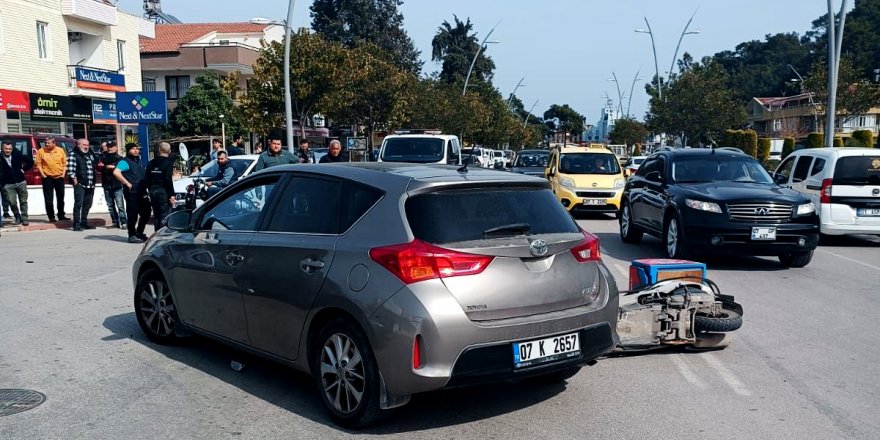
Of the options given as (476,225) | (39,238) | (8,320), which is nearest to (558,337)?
(476,225)

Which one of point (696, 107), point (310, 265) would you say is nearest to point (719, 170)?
point (310, 265)

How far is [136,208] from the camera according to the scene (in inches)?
551

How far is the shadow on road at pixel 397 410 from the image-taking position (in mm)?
4961

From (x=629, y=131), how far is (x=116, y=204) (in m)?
67.2

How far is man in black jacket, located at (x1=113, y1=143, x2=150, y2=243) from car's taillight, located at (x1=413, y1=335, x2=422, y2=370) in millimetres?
10589

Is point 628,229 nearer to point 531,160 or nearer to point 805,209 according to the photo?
point 805,209

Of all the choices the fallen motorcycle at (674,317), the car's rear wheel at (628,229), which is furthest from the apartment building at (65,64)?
the fallen motorcycle at (674,317)

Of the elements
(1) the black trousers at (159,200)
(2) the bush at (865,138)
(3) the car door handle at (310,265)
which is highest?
(2) the bush at (865,138)

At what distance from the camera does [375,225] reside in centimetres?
471

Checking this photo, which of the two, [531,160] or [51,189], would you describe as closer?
[51,189]

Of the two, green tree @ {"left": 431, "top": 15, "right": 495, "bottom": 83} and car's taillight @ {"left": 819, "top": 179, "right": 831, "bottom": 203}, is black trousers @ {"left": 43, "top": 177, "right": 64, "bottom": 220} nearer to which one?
car's taillight @ {"left": 819, "top": 179, "right": 831, "bottom": 203}

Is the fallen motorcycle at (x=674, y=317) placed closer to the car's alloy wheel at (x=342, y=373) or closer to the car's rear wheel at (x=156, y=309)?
the car's alloy wheel at (x=342, y=373)

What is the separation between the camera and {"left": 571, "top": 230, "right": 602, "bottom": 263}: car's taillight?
502 centimetres

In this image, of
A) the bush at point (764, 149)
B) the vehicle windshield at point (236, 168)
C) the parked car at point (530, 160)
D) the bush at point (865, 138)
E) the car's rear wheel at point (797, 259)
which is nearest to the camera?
the car's rear wheel at point (797, 259)
